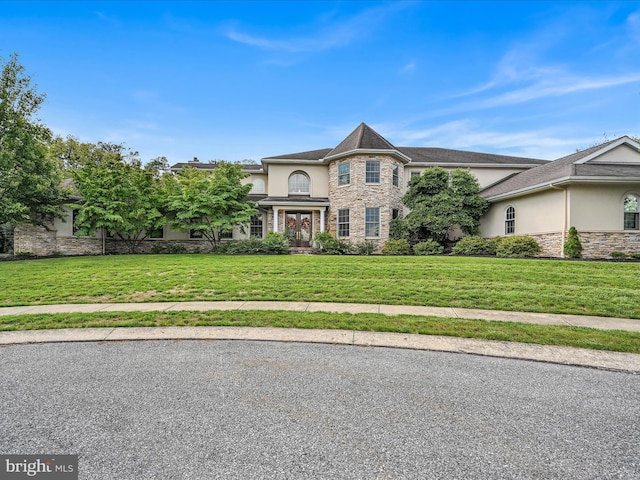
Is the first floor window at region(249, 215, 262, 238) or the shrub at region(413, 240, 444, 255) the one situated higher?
the first floor window at region(249, 215, 262, 238)

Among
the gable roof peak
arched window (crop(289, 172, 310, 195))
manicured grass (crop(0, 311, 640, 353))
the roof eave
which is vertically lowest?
manicured grass (crop(0, 311, 640, 353))

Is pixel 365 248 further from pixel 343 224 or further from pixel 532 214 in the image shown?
pixel 532 214

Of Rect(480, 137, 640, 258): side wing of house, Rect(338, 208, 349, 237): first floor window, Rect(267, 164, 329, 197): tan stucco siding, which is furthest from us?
Rect(267, 164, 329, 197): tan stucco siding

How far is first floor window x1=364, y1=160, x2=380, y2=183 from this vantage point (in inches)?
786

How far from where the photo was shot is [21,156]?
56.2 ft

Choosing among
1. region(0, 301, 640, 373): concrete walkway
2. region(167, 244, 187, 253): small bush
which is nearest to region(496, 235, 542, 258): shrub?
region(0, 301, 640, 373): concrete walkway

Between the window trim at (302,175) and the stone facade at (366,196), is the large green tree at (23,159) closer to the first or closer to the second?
the window trim at (302,175)

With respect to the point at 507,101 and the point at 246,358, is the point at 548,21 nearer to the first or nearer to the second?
the point at 507,101

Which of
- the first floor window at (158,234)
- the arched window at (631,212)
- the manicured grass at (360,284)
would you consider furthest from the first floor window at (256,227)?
the arched window at (631,212)

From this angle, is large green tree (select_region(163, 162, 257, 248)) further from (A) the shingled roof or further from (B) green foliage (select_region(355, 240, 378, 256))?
(A) the shingled roof

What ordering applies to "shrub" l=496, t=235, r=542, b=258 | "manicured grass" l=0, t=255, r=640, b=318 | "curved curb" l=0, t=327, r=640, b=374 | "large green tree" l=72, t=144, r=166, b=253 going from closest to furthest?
1. "curved curb" l=0, t=327, r=640, b=374
2. "manicured grass" l=0, t=255, r=640, b=318
3. "shrub" l=496, t=235, r=542, b=258
4. "large green tree" l=72, t=144, r=166, b=253

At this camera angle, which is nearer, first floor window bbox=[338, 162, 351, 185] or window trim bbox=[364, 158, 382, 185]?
window trim bbox=[364, 158, 382, 185]

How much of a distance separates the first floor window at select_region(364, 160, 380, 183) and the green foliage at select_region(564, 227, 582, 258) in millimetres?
10276

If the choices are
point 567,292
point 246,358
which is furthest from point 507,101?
point 246,358
